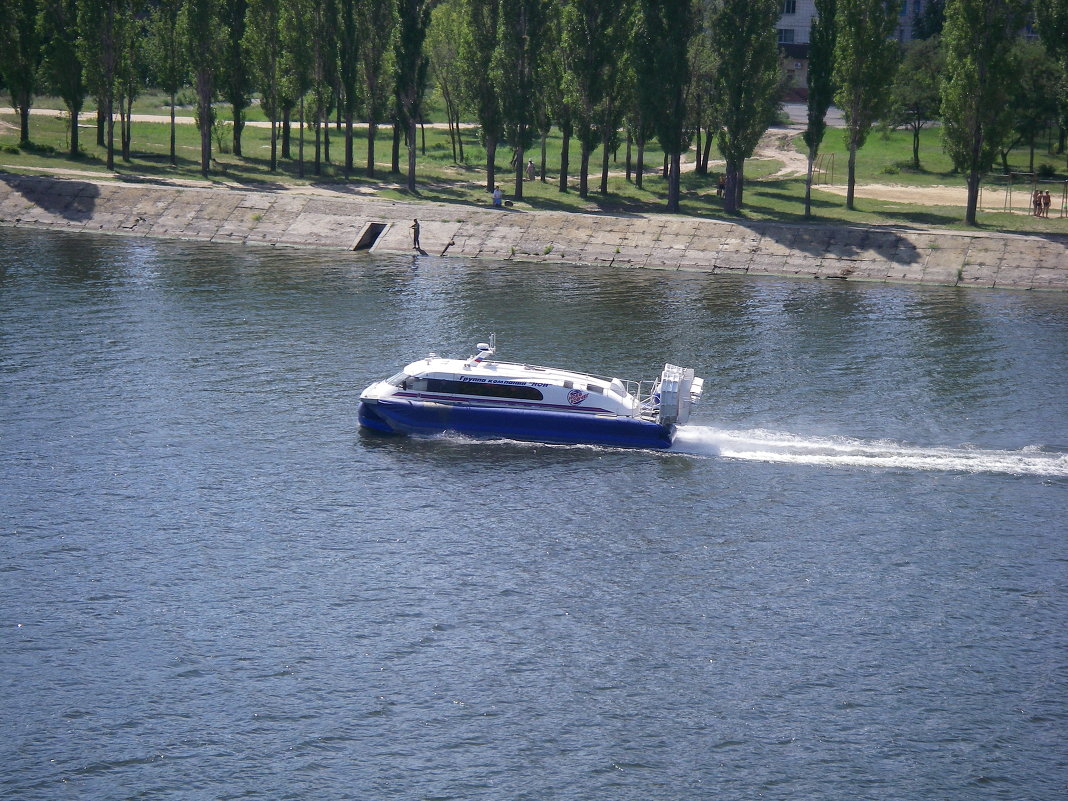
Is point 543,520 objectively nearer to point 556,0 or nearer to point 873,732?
point 873,732

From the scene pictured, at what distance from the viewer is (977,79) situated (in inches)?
3022

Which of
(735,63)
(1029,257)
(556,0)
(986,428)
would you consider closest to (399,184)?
(556,0)

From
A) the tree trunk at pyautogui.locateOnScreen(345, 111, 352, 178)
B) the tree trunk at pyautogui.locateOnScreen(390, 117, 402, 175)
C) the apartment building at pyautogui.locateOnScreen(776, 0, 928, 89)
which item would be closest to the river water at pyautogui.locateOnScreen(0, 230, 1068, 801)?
the tree trunk at pyautogui.locateOnScreen(345, 111, 352, 178)

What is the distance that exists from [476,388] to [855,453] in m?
14.0

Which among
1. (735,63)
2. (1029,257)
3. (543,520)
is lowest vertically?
(543,520)

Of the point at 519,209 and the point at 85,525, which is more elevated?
Answer: the point at 519,209

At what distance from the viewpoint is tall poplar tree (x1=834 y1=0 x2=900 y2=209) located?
79.6 metres

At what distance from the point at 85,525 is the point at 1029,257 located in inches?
2304

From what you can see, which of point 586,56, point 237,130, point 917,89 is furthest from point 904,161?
point 237,130

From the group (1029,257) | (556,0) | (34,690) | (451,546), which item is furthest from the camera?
(556,0)

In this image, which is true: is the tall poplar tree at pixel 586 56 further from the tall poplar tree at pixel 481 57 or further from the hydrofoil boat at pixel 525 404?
the hydrofoil boat at pixel 525 404

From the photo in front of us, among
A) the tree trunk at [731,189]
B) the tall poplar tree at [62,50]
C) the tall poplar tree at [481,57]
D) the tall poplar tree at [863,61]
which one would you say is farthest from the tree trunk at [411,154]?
the tall poplar tree at [863,61]

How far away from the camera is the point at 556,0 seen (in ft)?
284

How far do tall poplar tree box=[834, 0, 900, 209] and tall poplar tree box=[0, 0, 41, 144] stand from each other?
2404 inches
